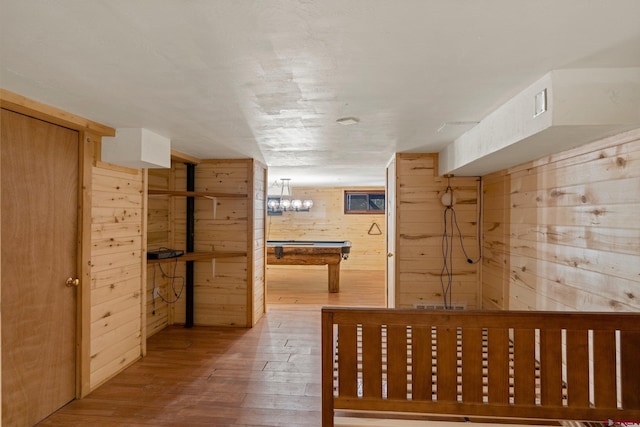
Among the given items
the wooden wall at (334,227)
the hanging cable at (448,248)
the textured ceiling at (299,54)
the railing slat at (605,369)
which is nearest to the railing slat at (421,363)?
the railing slat at (605,369)

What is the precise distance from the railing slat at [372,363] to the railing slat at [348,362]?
0.05 metres

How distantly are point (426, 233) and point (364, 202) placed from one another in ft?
15.9

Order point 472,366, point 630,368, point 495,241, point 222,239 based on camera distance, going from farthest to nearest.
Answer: point 222,239 < point 495,241 < point 472,366 < point 630,368

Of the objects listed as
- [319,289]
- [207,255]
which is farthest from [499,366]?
[319,289]

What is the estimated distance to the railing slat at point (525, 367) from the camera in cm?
166

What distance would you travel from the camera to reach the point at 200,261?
436 cm

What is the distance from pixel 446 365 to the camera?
1.72m

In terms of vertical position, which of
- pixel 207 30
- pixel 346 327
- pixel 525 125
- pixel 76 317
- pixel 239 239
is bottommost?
pixel 76 317

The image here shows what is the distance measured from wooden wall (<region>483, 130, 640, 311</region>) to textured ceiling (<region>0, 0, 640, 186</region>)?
0.65 meters

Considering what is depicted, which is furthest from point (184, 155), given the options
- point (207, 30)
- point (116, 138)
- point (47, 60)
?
point (207, 30)

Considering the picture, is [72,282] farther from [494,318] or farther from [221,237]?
[494,318]

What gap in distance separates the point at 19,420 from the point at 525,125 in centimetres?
Result: 363

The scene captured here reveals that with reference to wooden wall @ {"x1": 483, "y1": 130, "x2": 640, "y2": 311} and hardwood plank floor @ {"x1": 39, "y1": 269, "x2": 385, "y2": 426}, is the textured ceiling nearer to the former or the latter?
wooden wall @ {"x1": 483, "y1": 130, "x2": 640, "y2": 311}

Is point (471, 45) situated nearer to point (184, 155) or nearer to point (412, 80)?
point (412, 80)
